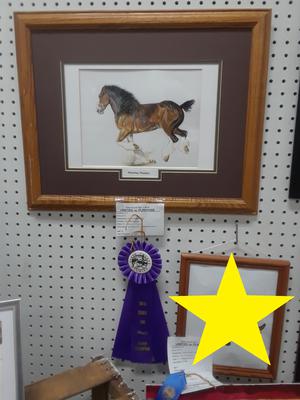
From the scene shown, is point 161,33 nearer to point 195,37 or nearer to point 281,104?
point 195,37

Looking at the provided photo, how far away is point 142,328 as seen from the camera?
0.72 metres

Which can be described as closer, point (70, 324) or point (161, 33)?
point (161, 33)

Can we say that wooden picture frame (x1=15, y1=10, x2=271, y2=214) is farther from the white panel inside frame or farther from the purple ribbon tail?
the purple ribbon tail

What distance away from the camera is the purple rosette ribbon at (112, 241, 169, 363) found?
0.67 meters

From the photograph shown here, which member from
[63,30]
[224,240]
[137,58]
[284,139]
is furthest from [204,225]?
[63,30]

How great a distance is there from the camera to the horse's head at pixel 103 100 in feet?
2.05

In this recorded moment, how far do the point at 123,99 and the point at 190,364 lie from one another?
0.51 m

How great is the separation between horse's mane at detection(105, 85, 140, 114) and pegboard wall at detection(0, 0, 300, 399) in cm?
13

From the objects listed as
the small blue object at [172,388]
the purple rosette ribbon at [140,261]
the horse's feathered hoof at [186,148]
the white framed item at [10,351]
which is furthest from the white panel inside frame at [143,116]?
the small blue object at [172,388]

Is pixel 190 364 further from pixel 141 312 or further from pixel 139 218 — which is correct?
pixel 139 218

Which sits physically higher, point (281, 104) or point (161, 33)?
point (161, 33)

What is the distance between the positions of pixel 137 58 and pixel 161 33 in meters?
0.06

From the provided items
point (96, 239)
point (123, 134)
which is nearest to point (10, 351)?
point (96, 239)

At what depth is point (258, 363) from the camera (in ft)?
2.35
